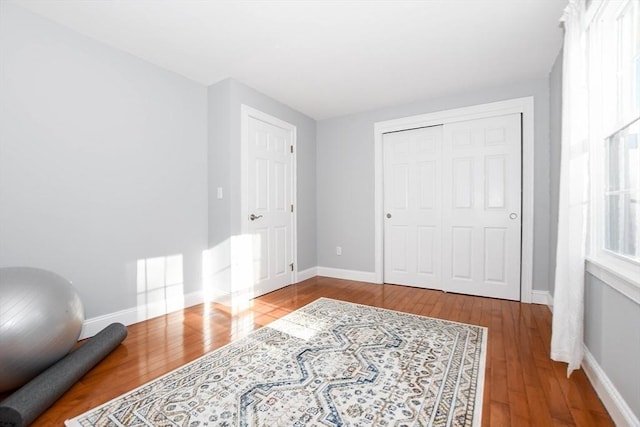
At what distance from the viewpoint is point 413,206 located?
4.02 metres

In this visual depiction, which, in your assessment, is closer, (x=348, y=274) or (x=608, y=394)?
(x=608, y=394)

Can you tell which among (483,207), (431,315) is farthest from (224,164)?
(483,207)

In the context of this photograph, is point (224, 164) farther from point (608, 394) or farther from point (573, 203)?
point (608, 394)

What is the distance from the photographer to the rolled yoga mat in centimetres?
132

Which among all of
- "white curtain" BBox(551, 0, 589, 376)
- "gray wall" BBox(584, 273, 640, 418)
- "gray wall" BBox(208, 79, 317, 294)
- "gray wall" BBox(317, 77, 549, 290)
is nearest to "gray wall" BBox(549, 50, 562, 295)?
"gray wall" BBox(317, 77, 549, 290)

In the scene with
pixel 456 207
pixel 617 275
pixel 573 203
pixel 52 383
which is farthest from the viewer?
pixel 456 207

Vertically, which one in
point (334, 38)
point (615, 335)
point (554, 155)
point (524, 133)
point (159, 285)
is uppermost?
point (334, 38)

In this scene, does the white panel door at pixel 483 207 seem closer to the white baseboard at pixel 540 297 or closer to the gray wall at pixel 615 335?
the white baseboard at pixel 540 297

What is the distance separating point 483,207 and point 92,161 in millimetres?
4096

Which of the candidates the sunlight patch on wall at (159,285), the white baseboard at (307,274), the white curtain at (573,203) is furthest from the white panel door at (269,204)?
the white curtain at (573,203)

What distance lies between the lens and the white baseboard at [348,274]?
429 cm

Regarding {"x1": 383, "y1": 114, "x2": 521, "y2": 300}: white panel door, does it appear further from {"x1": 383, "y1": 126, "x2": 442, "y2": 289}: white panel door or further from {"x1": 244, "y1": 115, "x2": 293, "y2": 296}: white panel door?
{"x1": 244, "y1": 115, "x2": 293, "y2": 296}: white panel door

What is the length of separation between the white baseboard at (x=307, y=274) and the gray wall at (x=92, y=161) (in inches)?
58.2

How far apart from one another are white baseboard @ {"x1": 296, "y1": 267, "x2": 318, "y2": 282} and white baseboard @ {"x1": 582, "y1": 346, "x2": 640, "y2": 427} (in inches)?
125
